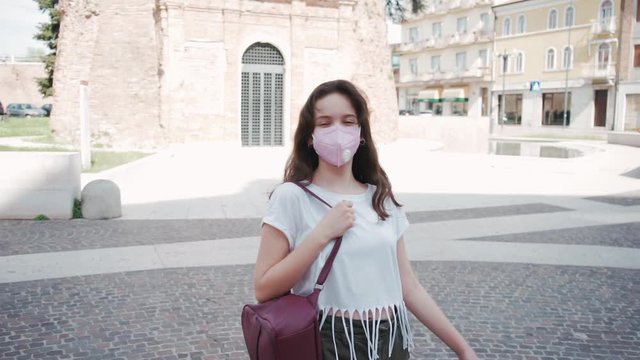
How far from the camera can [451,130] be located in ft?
111

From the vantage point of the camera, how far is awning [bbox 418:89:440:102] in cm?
5950

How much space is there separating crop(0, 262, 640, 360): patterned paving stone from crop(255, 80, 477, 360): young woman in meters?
2.34

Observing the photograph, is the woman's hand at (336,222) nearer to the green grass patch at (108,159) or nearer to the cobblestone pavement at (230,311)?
the cobblestone pavement at (230,311)

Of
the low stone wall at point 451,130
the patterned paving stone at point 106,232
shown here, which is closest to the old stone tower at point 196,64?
the low stone wall at point 451,130

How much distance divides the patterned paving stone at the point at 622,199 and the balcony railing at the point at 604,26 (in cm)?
3470

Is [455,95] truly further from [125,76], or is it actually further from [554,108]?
[125,76]

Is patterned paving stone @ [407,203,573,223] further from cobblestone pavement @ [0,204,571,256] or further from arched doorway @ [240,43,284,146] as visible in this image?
arched doorway @ [240,43,284,146]

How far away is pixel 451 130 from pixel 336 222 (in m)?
33.0

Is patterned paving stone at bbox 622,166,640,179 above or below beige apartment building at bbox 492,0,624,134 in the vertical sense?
below

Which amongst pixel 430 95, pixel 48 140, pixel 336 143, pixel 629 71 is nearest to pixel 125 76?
pixel 48 140

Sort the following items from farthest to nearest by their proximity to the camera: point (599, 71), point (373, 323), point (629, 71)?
1. point (599, 71)
2. point (629, 71)
3. point (373, 323)

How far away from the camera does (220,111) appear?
2231 cm

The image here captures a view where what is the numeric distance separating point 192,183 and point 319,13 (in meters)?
12.0

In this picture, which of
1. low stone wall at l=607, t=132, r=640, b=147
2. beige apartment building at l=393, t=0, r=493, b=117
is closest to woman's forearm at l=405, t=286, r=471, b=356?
low stone wall at l=607, t=132, r=640, b=147
